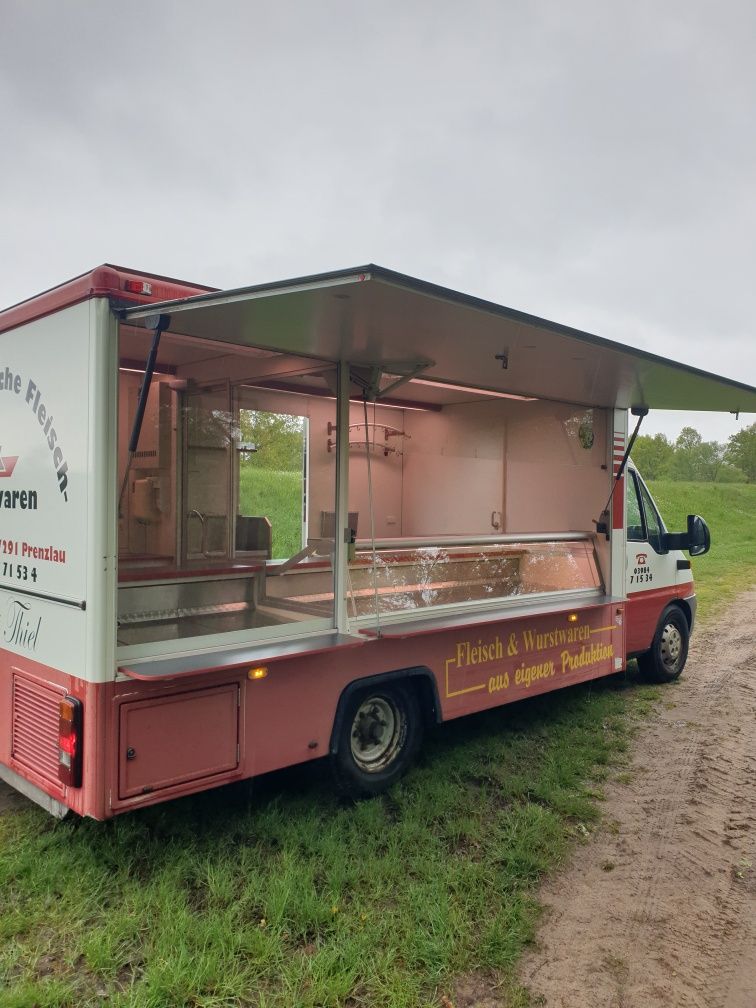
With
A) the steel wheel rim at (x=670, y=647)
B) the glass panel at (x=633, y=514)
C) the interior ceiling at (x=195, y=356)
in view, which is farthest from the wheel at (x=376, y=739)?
the steel wheel rim at (x=670, y=647)

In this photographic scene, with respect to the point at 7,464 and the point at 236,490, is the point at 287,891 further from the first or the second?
the point at 7,464

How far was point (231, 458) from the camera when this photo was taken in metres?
4.43

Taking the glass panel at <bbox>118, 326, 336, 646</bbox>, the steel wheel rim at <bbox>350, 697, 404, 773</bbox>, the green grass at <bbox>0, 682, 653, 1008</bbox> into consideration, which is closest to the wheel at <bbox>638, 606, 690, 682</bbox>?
the green grass at <bbox>0, 682, 653, 1008</bbox>

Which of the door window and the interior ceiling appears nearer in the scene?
the interior ceiling

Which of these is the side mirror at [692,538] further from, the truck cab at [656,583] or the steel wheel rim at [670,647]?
the steel wheel rim at [670,647]

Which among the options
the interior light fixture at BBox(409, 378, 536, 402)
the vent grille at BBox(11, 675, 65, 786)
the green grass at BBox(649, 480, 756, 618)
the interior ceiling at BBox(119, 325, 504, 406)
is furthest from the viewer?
the green grass at BBox(649, 480, 756, 618)

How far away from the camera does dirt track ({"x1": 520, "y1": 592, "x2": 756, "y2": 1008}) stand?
2742 millimetres

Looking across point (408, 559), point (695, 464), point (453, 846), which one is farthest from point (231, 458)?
point (695, 464)

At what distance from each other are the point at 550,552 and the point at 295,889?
3.42 metres

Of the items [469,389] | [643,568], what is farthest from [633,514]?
[469,389]

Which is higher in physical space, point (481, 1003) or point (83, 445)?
point (83, 445)

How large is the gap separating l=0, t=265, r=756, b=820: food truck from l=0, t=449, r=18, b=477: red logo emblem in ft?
0.04

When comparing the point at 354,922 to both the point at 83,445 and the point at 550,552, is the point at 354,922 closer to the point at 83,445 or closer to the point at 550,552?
the point at 83,445

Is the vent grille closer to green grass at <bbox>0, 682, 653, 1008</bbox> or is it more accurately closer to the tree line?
green grass at <bbox>0, 682, 653, 1008</bbox>
